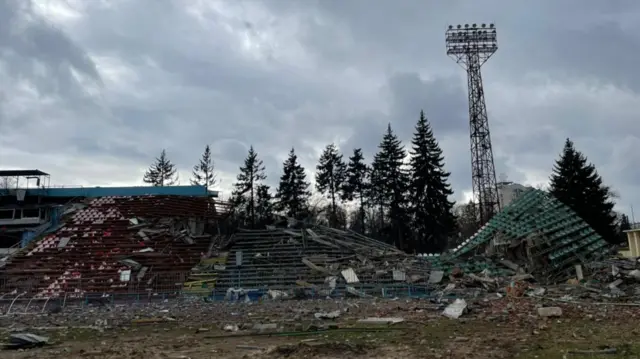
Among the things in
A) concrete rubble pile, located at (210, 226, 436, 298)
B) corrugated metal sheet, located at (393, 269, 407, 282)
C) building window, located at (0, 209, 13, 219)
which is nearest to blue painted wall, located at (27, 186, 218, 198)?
building window, located at (0, 209, 13, 219)

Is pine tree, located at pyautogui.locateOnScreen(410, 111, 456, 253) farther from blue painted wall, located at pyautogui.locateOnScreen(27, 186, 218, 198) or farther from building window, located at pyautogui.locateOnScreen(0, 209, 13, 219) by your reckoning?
building window, located at pyautogui.locateOnScreen(0, 209, 13, 219)

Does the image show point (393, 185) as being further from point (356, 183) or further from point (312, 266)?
point (312, 266)

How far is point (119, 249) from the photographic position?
30094mm

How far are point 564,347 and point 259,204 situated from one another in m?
41.8

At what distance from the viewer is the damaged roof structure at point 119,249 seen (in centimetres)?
2667

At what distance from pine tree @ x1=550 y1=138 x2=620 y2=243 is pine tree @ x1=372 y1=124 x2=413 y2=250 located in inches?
490

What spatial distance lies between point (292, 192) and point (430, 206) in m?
13.1

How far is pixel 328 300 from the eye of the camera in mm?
21344

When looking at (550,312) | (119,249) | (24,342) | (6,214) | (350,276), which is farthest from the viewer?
Result: (6,214)

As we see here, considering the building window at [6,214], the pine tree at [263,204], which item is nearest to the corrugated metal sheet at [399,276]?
the pine tree at [263,204]

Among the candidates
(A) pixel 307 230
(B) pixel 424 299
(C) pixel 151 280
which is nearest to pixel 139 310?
(C) pixel 151 280

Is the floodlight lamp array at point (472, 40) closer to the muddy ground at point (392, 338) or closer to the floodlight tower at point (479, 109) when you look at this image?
the floodlight tower at point (479, 109)

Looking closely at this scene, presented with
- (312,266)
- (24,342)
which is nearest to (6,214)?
(312,266)

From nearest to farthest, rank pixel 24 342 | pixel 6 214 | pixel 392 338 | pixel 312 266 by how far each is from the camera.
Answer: pixel 392 338, pixel 24 342, pixel 312 266, pixel 6 214
